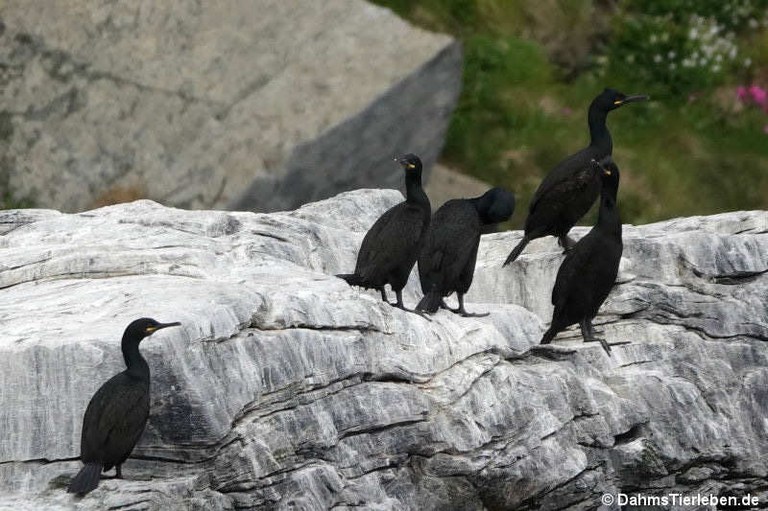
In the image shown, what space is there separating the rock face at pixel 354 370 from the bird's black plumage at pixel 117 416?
0.24m

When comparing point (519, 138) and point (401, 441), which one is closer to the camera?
point (401, 441)

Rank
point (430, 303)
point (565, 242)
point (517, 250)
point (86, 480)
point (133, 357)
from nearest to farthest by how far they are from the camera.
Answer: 1. point (86, 480)
2. point (133, 357)
3. point (430, 303)
4. point (517, 250)
5. point (565, 242)

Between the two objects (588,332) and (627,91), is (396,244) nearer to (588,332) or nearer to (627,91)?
(588,332)

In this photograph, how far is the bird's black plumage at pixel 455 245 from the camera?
13680mm

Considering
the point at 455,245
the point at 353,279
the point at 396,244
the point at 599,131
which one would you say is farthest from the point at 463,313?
the point at 599,131

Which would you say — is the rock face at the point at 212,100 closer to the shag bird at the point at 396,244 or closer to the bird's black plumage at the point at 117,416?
the shag bird at the point at 396,244

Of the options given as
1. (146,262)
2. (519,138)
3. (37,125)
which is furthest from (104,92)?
(146,262)

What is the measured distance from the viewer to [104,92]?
20.9 m

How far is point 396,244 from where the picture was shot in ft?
43.7

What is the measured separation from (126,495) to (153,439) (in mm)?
497

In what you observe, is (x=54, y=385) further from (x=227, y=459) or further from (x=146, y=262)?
(x=146, y=262)

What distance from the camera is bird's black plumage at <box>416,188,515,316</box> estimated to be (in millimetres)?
13680

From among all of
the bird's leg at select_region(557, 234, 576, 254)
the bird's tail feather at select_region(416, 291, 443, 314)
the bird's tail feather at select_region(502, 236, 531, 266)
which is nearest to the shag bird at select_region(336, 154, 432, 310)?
the bird's tail feather at select_region(416, 291, 443, 314)

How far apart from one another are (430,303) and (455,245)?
0.63 meters
